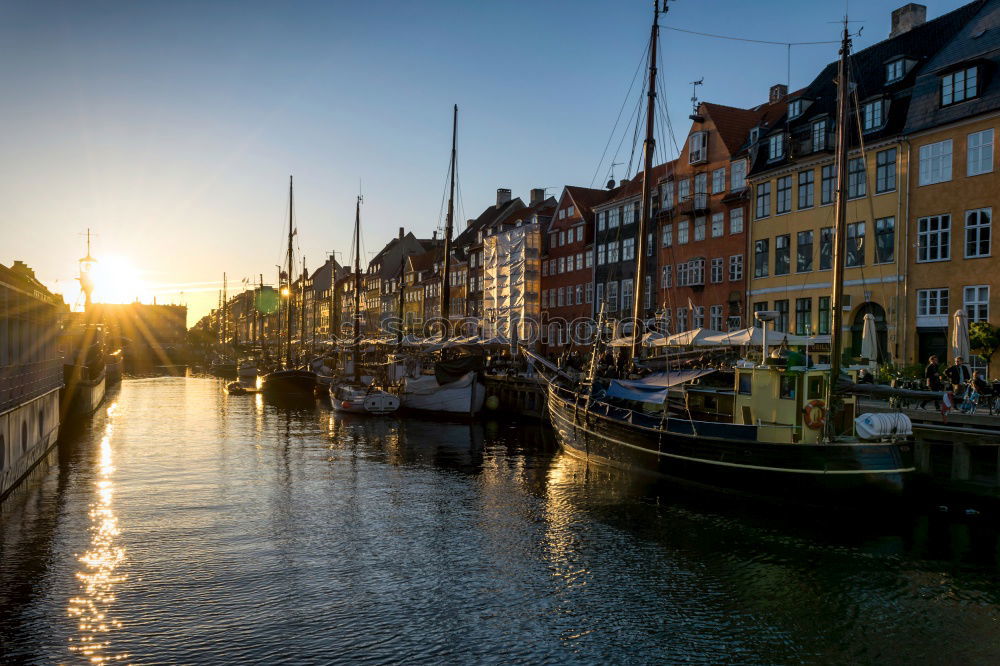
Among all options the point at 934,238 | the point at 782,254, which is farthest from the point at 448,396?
the point at 934,238

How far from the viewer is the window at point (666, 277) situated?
56125 millimetres

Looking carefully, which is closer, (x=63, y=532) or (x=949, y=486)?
(x=63, y=532)

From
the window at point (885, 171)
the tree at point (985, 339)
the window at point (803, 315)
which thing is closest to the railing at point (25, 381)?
the tree at point (985, 339)

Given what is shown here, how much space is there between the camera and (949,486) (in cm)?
2291

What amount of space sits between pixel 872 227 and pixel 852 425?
716 inches

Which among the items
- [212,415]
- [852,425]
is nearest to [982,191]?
[852,425]

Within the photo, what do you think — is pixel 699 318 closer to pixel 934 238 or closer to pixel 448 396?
pixel 448 396

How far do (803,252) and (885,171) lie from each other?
6422 millimetres

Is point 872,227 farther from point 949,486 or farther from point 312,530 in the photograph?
point 312,530

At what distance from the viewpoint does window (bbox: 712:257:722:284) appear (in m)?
50.9

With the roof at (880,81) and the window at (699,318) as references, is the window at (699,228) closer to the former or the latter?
the window at (699,318)

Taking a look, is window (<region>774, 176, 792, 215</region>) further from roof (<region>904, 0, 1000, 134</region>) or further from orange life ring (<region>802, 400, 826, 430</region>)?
orange life ring (<region>802, 400, 826, 430</region>)

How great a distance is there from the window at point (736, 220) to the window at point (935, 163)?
43.8 feet

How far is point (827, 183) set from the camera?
42.3 meters
